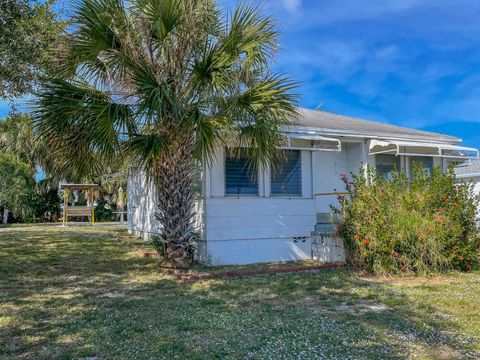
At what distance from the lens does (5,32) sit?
771cm

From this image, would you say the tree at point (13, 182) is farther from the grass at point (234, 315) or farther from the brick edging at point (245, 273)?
the brick edging at point (245, 273)

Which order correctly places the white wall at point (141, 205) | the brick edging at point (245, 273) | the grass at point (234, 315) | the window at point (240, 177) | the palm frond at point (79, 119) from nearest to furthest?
the grass at point (234, 315), the palm frond at point (79, 119), the brick edging at point (245, 273), the window at point (240, 177), the white wall at point (141, 205)

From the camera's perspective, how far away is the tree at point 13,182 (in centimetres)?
2380

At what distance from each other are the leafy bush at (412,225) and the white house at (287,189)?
1516 millimetres

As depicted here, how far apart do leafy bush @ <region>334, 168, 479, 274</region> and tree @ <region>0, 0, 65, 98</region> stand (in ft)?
24.1

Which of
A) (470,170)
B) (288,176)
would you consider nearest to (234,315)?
(288,176)

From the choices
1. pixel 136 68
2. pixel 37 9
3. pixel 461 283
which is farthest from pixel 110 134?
pixel 461 283

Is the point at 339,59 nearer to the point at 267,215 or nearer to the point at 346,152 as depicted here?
the point at 346,152

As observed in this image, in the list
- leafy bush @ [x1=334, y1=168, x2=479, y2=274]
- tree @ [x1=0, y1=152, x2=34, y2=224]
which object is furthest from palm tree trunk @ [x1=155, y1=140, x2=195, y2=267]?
tree @ [x1=0, y1=152, x2=34, y2=224]

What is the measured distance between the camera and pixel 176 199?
360 inches

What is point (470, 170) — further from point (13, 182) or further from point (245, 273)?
point (13, 182)

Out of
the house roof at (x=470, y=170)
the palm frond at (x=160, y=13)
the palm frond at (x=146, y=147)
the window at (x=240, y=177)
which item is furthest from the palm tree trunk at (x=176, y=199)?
the house roof at (x=470, y=170)

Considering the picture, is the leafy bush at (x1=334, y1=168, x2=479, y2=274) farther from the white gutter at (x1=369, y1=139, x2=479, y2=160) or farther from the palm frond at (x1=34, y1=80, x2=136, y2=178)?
the palm frond at (x1=34, y1=80, x2=136, y2=178)

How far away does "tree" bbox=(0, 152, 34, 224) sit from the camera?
78.1 feet
